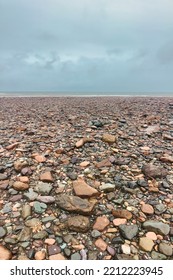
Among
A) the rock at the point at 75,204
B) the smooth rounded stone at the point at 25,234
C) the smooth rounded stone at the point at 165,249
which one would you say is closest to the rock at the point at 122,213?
the rock at the point at 75,204

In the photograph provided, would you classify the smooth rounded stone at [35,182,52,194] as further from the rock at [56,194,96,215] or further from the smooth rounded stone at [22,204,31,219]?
the smooth rounded stone at [22,204,31,219]

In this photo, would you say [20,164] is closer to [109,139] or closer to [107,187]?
[107,187]

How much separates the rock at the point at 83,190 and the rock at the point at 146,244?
111 cm

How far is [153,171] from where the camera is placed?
4738mm

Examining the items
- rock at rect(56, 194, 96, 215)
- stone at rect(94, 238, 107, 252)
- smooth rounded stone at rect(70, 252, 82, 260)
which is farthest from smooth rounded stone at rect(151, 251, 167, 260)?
rock at rect(56, 194, 96, 215)

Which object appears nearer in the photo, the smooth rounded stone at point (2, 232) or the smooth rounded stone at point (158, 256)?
the smooth rounded stone at point (158, 256)

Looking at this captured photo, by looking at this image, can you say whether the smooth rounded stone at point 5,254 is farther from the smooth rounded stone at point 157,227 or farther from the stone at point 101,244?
the smooth rounded stone at point 157,227

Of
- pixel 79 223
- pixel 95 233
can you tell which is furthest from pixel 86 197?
pixel 95 233

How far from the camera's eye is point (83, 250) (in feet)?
9.91

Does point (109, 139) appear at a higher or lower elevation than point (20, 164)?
higher

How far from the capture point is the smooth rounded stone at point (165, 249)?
301cm

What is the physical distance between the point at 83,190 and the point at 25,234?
122 cm
